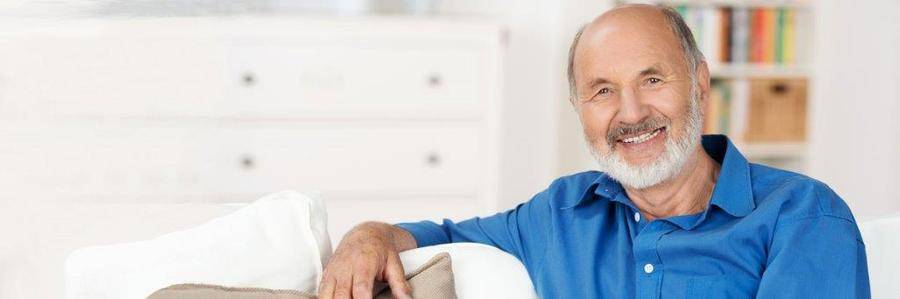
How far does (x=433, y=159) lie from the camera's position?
11.4 ft

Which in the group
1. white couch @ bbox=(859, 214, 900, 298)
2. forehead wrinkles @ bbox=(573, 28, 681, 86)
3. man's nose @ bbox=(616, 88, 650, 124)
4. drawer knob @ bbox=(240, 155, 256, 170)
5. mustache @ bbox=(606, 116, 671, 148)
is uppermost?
forehead wrinkles @ bbox=(573, 28, 681, 86)

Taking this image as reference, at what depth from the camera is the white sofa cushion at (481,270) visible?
1518mm

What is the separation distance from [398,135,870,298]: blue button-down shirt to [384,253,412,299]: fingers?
192 millimetres

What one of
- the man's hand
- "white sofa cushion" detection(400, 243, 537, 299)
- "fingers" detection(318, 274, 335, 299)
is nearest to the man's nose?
"white sofa cushion" detection(400, 243, 537, 299)

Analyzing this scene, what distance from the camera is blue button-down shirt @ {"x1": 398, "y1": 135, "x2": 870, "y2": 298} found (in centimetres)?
141

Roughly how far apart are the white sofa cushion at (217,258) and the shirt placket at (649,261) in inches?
18.3

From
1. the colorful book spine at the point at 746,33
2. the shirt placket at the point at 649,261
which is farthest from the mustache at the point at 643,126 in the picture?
the colorful book spine at the point at 746,33

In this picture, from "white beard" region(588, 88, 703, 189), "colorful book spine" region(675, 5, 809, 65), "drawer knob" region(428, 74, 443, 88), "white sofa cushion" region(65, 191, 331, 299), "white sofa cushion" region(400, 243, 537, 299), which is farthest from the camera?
"colorful book spine" region(675, 5, 809, 65)

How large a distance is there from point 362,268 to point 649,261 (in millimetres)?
425

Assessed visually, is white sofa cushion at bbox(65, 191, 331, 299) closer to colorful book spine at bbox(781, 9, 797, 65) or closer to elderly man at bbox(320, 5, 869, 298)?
elderly man at bbox(320, 5, 869, 298)

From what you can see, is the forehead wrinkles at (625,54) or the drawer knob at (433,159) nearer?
the forehead wrinkles at (625,54)

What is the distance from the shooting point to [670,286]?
61.9 inches

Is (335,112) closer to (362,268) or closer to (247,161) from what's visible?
(247,161)

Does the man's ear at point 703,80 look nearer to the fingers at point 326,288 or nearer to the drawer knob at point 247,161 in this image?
the fingers at point 326,288
